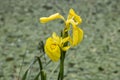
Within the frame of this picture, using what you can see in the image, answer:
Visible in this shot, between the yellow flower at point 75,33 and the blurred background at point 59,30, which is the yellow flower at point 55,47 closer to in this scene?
the yellow flower at point 75,33

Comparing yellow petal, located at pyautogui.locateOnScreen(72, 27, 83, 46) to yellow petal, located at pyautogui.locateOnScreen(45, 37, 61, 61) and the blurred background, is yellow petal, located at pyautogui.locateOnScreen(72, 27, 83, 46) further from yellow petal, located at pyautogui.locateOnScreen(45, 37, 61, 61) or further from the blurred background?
the blurred background

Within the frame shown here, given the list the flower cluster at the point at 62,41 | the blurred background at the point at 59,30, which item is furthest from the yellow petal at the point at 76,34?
the blurred background at the point at 59,30

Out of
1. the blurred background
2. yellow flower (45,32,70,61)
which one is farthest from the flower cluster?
the blurred background

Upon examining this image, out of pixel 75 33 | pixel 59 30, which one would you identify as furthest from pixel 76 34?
pixel 59 30

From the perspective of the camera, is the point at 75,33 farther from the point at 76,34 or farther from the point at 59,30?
the point at 59,30

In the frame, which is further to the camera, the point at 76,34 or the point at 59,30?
the point at 59,30

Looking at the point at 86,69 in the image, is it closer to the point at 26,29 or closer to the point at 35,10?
the point at 26,29

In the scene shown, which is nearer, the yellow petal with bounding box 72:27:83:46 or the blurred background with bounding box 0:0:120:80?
the yellow petal with bounding box 72:27:83:46

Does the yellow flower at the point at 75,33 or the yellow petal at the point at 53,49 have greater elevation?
the yellow flower at the point at 75,33

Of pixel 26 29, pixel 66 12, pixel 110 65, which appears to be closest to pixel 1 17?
pixel 26 29
